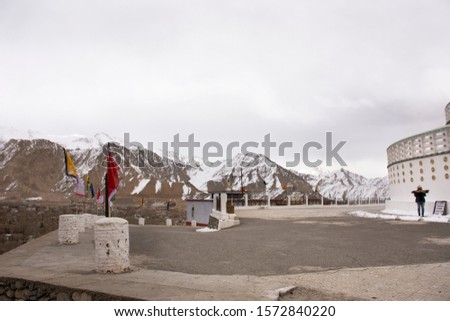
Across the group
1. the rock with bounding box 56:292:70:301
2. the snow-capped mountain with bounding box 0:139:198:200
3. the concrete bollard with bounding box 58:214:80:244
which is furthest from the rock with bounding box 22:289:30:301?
the snow-capped mountain with bounding box 0:139:198:200

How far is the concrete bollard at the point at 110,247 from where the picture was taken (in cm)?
669

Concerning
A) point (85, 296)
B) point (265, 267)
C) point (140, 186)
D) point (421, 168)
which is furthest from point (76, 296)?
point (140, 186)

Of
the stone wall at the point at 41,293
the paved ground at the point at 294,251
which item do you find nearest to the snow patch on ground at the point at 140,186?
the paved ground at the point at 294,251

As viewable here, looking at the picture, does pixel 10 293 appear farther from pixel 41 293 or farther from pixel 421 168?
pixel 421 168

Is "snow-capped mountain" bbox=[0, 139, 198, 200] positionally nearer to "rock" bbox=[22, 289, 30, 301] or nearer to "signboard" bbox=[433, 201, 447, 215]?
"signboard" bbox=[433, 201, 447, 215]

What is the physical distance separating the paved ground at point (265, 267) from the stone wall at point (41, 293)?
99 mm

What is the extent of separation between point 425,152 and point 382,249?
36.2 feet

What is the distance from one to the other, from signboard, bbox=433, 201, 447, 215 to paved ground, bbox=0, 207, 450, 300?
17.9 ft

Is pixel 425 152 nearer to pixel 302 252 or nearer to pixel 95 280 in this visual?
pixel 302 252

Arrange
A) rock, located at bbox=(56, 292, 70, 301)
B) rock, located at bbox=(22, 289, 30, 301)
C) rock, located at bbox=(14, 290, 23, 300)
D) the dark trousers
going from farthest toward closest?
the dark trousers, rock, located at bbox=(14, 290, 23, 300), rock, located at bbox=(22, 289, 30, 301), rock, located at bbox=(56, 292, 70, 301)

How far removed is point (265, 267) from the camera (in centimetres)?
742

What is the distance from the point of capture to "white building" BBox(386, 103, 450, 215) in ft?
55.7

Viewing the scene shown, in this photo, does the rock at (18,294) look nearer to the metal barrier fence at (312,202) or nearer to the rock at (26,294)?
the rock at (26,294)
